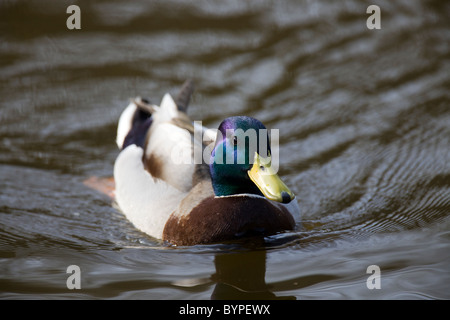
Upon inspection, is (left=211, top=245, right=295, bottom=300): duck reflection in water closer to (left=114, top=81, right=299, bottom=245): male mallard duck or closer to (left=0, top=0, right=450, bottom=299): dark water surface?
(left=0, top=0, right=450, bottom=299): dark water surface

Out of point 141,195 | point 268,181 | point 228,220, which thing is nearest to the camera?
point 268,181

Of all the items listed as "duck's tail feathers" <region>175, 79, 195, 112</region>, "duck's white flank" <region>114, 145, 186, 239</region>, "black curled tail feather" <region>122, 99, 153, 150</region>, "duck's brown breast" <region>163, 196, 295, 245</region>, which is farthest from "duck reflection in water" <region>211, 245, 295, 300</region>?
"duck's tail feathers" <region>175, 79, 195, 112</region>

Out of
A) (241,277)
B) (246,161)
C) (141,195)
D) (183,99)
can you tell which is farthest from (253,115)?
(241,277)

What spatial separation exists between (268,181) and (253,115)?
9.93ft

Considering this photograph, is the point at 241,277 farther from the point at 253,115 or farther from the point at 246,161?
the point at 253,115

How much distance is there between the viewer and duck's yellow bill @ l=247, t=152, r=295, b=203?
4.41m

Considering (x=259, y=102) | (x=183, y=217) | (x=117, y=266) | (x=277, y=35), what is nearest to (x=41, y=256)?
(x=117, y=266)

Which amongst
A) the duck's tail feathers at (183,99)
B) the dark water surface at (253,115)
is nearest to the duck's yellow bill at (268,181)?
the dark water surface at (253,115)

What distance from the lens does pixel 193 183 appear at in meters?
5.39

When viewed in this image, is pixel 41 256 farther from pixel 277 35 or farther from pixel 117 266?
pixel 277 35

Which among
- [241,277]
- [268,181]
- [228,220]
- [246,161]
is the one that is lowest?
[241,277]

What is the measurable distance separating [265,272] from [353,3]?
6.01m

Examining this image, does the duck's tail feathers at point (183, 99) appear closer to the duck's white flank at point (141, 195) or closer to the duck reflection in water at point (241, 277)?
the duck's white flank at point (141, 195)

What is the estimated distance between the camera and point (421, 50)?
336 inches
